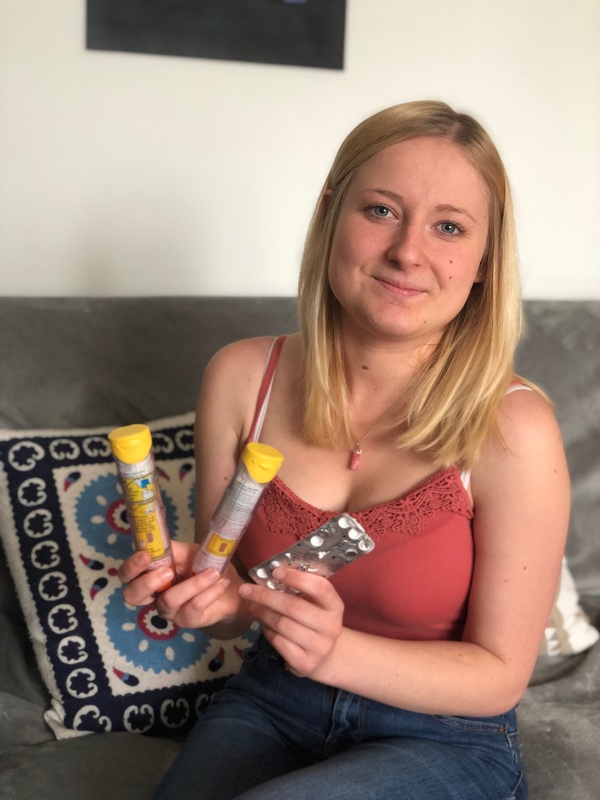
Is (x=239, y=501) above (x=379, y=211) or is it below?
below

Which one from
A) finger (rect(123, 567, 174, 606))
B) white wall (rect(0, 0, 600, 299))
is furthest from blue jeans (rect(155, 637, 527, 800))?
white wall (rect(0, 0, 600, 299))

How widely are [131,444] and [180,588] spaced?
189 millimetres

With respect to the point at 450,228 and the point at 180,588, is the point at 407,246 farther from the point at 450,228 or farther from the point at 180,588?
the point at 180,588

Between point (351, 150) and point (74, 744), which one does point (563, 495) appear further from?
point (74, 744)

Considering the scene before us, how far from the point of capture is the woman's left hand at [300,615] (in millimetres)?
893

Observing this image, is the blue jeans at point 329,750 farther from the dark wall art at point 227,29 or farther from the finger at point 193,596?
the dark wall art at point 227,29

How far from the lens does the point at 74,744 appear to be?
1.28m

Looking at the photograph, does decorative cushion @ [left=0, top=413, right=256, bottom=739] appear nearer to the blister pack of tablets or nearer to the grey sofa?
the grey sofa

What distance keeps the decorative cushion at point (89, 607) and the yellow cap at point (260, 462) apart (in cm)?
63

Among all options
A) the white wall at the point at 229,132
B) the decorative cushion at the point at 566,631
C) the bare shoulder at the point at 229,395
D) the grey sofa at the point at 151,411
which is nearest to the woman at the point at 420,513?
the bare shoulder at the point at 229,395

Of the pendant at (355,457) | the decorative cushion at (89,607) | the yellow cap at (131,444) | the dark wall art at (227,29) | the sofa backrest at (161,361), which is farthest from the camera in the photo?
the dark wall art at (227,29)

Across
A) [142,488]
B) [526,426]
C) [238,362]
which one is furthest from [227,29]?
[142,488]

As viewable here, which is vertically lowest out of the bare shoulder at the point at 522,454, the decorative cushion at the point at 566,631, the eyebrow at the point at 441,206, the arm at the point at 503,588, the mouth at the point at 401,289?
the decorative cushion at the point at 566,631

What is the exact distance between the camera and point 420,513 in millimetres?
1084
